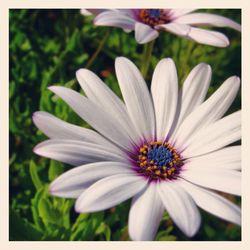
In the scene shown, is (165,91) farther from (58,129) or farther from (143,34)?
(58,129)

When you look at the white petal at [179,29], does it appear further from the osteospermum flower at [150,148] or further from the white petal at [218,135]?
the white petal at [218,135]

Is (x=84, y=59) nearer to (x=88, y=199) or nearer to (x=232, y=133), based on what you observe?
(x=232, y=133)

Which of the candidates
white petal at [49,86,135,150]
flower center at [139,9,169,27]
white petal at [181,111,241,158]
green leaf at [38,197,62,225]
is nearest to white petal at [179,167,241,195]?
white petal at [181,111,241,158]

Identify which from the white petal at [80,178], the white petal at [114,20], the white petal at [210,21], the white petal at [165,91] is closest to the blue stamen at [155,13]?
the white petal at [210,21]

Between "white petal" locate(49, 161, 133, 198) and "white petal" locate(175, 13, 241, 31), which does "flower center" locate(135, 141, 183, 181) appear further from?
"white petal" locate(175, 13, 241, 31)

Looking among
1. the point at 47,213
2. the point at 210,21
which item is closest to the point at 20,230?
the point at 47,213
